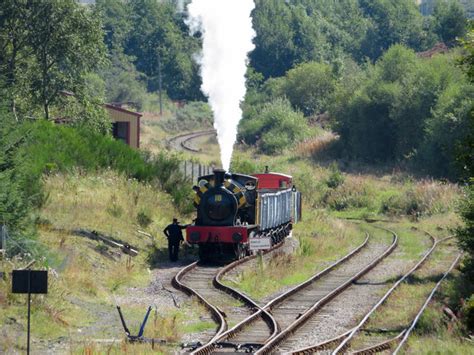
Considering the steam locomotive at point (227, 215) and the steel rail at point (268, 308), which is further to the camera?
the steam locomotive at point (227, 215)

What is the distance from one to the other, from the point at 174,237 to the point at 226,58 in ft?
20.0

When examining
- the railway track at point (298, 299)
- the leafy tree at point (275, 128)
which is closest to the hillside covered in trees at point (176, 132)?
the leafy tree at point (275, 128)

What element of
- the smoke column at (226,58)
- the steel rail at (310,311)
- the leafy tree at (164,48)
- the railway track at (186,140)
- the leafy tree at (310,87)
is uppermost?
the leafy tree at (164,48)

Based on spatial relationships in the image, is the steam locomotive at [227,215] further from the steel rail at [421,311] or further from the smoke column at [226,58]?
the steel rail at [421,311]

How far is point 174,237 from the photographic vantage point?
1071 inches

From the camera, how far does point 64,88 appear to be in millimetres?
45406

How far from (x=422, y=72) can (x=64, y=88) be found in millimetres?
28992

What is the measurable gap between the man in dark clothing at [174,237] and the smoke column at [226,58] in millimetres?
3730

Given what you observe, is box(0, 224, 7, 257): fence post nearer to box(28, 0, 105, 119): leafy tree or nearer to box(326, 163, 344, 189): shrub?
box(28, 0, 105, 119): leafy tree

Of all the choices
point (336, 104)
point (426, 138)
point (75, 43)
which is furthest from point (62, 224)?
point (336, 104)

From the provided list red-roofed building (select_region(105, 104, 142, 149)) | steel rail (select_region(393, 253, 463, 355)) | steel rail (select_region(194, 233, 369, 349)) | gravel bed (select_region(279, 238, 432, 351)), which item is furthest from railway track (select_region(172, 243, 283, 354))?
red-roofed building (select_region(105, 104, 142, 149))

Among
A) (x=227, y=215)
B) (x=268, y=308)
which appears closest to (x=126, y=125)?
(x=227, y=215)

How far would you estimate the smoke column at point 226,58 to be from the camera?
30219 millimetres

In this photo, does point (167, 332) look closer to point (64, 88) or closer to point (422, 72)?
point (64, 88)
